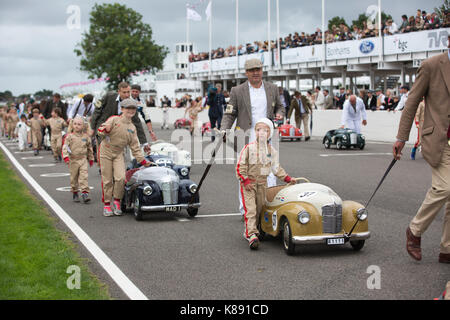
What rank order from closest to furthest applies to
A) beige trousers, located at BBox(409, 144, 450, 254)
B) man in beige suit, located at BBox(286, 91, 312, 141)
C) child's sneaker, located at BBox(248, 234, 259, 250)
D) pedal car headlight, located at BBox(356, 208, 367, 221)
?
beige trousers, located at BBox(409, 144, 450, 254)
pedal car headlight, located at BBox(356, 208, 367, 221)
child's sneaker, located at BBox(248, 234, 259, 250)
man in beige suit, located at BBox(286, 91, 312, 141)

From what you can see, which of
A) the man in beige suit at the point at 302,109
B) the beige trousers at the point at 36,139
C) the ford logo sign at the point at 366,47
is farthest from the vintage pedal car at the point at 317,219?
the ford logo sign at the point at 366,47

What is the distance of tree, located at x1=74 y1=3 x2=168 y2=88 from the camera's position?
71312 millimetres

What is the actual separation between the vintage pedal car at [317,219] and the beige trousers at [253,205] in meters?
0.31

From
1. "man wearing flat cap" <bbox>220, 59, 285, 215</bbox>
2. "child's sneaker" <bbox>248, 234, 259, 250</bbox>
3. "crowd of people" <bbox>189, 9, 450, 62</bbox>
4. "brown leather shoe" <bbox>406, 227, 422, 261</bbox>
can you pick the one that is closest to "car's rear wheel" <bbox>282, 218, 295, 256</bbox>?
"child's sneaker" <bbox>248, 234, 259, 250</bbox>

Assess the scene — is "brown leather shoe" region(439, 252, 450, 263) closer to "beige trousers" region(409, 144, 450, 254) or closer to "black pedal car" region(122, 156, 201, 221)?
"beige trousers" region(409, 144, 450, 254)

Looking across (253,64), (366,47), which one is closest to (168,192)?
(253,64)

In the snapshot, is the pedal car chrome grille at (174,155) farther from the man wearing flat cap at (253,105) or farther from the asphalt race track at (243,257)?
the man wearing flat cap at (253,105)

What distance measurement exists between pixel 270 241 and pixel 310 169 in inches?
317

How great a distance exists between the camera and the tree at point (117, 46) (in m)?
71.3

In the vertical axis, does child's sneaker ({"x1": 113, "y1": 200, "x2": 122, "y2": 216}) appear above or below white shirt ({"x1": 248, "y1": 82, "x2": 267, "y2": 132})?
below

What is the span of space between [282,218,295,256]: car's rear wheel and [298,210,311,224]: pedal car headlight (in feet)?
0.55

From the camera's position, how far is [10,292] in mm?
5770

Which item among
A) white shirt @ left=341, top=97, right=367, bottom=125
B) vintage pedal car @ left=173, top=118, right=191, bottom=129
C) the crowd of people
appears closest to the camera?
white shirt @ left=341, top=97, right=367, bottom=125

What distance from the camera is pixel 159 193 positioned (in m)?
9.34
